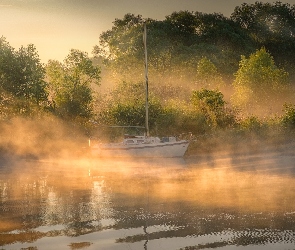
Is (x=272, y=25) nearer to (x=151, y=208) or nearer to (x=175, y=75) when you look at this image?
(x=175, y=75)

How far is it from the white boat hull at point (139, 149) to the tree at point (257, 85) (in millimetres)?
24339

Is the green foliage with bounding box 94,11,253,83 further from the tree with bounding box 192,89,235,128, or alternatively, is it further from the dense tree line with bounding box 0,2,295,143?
the tree with bounding box 192,89,235,128

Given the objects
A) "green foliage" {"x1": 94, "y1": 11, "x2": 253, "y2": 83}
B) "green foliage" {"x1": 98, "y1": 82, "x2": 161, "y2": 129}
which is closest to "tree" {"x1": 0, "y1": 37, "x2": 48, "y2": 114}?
"green foliage" {"x1": 98, "y1": 82, "x2": 161, "y2": 129}

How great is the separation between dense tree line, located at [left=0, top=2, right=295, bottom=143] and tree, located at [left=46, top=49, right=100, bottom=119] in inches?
3.6

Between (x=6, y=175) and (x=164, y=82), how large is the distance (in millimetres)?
49236

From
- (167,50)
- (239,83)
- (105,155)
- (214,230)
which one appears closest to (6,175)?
(105,155)

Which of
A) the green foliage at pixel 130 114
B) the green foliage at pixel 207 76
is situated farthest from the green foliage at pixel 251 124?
the green foliage at pixel 207 76

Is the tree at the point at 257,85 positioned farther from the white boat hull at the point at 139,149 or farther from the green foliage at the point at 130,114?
the white boat hull at the point at 139,149

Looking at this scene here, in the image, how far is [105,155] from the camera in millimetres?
Answer: 37625

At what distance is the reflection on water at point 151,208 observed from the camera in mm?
13195

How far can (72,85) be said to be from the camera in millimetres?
51062

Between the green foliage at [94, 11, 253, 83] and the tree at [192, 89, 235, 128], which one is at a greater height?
the green foliage at [94, 11, 253, 83]

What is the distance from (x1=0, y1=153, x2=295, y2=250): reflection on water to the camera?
43.3 feet

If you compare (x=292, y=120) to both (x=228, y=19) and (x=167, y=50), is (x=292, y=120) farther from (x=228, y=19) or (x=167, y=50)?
(x=228, y=19)
